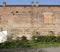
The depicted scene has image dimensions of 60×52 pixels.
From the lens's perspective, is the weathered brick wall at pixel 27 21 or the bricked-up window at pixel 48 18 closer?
the weathered brick wall at pixel 27 21

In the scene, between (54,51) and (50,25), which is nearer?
(54,51)

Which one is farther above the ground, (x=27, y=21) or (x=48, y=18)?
(x=48, y=18)

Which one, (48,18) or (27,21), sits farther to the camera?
(48,18)

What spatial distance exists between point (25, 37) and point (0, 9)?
588cm

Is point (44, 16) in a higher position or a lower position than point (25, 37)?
higher

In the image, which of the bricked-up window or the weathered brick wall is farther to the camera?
the bricked-up window

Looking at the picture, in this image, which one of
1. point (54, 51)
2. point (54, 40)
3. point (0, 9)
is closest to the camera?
point (54, 51)

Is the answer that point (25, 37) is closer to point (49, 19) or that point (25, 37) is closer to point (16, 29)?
point (16, 29)

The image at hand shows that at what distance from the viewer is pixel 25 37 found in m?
40.5

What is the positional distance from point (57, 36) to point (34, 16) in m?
4.66

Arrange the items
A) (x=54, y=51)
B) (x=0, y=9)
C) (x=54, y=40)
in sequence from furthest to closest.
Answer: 1. (x=0, y=9)
2. (x=54, y=40)
3. (x=54, y=51)

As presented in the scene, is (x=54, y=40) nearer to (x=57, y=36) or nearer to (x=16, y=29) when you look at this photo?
(x=57, y=36)

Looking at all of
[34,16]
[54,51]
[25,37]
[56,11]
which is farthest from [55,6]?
[54,51]

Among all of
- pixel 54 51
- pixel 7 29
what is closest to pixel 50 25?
pixel 7 29
